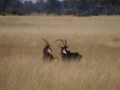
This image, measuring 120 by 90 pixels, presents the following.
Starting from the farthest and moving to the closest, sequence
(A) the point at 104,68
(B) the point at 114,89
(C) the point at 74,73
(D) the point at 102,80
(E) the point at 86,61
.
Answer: (E) the point at 86,61, (A) the point at 104,68, (C) the point at 74,73, (D) the point at 102,80, (B) the point at 114,89

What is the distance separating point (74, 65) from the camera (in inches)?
338

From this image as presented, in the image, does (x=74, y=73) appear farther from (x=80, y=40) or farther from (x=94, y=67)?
(x=80, y=40)

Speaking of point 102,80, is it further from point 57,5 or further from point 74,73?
point 57,5

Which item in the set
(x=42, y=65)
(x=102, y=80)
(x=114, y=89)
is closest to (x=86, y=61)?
(x=42, y=65)

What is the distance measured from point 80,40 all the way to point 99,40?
3.92 feet

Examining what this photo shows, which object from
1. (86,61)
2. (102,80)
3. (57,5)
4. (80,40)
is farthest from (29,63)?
(57,5)

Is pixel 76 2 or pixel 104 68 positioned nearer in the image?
pixel 104 68

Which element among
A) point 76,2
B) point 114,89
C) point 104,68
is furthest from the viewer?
point 76,2

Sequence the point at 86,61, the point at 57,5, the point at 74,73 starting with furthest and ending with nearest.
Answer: the point at 57,5 < the point at 86,61 < the point at 74,73

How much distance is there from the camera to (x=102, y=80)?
22.9 feet

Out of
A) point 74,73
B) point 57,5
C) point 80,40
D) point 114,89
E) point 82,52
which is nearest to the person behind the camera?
point 114,89

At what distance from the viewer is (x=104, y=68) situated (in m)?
8.24

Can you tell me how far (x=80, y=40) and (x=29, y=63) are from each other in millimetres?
7056

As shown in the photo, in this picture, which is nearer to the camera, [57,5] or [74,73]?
[74,73]
